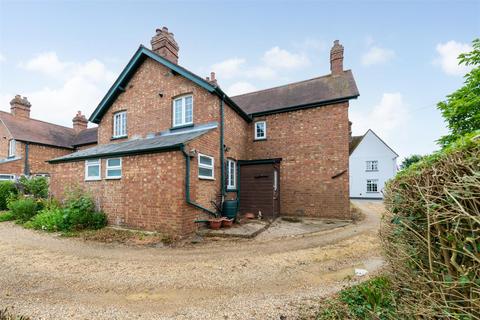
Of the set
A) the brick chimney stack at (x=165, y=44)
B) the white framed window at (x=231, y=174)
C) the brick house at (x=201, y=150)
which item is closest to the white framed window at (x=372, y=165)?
the brick house at (x=201, y=150)

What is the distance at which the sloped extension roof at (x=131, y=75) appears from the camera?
10016 millimetres

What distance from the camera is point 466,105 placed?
261 inches

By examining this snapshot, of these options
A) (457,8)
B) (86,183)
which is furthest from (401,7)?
(86,183)

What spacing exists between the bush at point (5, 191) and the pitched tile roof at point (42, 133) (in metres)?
7.29

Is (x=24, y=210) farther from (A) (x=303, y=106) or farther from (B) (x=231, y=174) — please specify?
(A) (x=303, y=106)

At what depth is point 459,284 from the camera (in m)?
1.56

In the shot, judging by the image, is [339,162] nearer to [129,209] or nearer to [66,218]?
[129,209]

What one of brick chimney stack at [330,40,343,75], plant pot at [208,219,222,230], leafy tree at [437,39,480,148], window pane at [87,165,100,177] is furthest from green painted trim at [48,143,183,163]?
brick chimney stack at [330,40,343,75]

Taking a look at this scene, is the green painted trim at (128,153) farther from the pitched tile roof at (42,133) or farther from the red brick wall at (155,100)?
the pitched tile roof at (42,133)

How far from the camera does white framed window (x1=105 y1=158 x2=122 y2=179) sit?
8.54m

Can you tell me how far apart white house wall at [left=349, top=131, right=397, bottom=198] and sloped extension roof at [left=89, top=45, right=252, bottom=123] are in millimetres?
19948

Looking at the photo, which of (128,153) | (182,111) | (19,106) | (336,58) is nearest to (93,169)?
(128,153)

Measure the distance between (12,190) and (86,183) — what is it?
9.02 m

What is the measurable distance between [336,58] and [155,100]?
11.8 meters
